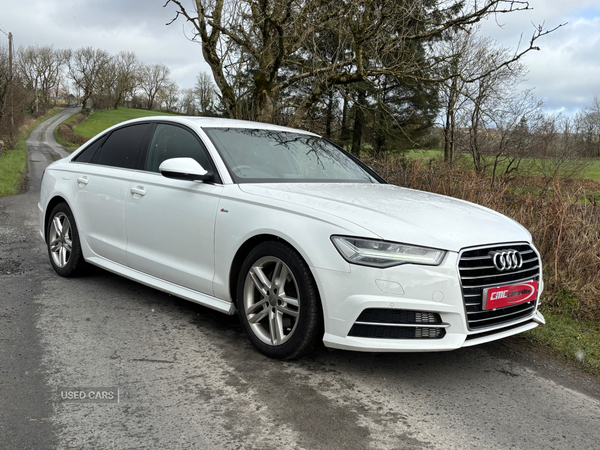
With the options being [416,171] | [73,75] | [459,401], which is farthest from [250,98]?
[73,75]

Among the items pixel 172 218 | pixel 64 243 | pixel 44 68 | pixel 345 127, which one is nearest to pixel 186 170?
pixel 172 218

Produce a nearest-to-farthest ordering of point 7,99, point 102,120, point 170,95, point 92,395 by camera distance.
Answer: point 92,395 → point 7,99 → point 102,120 → point 170,95

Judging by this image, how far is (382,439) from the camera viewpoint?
256cm

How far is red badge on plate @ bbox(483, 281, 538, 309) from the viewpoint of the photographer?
3105 mm

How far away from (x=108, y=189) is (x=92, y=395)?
7.73ft

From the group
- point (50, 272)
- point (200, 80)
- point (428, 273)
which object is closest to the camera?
point (428, 273)

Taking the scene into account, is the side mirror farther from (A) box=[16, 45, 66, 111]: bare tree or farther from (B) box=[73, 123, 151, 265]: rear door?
(A) box=[16, 45, 66, 111]: bare tree

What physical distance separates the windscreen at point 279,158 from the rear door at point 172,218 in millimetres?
190

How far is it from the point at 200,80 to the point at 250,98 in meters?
37.9

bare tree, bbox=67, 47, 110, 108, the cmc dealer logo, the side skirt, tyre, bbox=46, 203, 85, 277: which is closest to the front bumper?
the side skirt

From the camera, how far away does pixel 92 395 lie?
2914 millimetres

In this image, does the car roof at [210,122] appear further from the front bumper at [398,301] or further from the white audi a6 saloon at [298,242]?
the front bumper at [398,301]

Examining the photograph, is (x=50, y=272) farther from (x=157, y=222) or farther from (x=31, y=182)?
(x=31, y=182)

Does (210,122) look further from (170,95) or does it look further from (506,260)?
(170,95)
